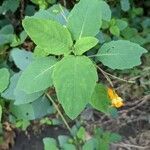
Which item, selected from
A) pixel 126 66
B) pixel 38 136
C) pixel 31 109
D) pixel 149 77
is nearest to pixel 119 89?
pixel 149 77

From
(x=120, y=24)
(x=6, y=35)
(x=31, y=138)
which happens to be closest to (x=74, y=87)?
(x=6, y=35)

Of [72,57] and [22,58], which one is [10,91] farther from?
[72,57]

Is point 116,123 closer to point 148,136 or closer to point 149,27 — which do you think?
point 148,136

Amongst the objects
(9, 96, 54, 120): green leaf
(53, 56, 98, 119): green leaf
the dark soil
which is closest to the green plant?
(53, 56, 98, 119): green leaf

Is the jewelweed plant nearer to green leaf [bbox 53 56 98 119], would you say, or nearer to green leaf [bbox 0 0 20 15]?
green leaf [bbox 53 56 98 119]

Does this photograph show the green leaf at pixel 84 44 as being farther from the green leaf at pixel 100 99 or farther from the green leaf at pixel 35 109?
the green leaf at pixel 35 109

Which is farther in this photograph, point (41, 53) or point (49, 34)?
point (41, 53)
